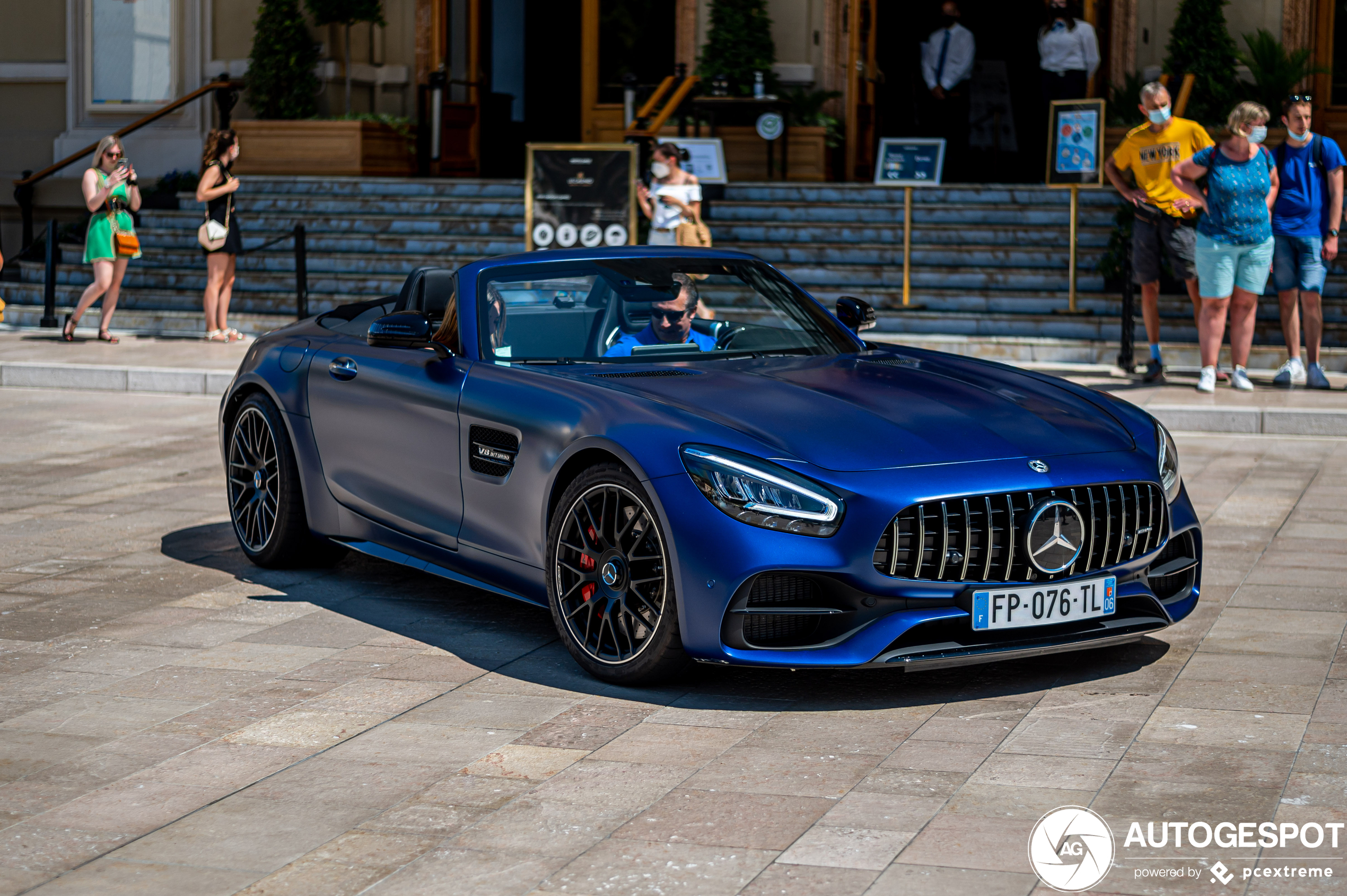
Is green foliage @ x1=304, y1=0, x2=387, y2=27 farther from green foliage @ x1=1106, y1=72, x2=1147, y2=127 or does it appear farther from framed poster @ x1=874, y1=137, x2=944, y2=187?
green foliage @ x1=1106, y1=72, x2=1147, y2=127

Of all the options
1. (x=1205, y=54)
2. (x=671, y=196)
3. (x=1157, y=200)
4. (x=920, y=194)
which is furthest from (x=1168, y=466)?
(x=1205, y=54)

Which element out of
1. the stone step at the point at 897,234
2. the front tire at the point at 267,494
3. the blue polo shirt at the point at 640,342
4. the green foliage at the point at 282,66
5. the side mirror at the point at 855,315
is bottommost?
the front tire at the point at 267,494

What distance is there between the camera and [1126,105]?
18344 millimetres

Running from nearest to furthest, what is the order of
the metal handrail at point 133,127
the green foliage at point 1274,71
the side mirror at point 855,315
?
the side mirror at point 855,315 < the green foliage at point 1274,71 < the metal handrail at point 133,127

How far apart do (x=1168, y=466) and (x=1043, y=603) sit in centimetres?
86

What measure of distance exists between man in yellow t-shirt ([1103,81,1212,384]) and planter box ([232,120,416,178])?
1032 cm

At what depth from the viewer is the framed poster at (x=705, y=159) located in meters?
18.8

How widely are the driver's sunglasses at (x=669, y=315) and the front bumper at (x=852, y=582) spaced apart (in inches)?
52.2

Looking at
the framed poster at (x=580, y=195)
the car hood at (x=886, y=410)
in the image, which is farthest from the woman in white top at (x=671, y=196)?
the car hood at (x=886, y=410)

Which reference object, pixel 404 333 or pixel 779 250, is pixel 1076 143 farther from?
pixel 404 333

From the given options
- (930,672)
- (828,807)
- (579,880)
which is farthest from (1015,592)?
(579,880)

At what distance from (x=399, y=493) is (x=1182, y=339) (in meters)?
9.58

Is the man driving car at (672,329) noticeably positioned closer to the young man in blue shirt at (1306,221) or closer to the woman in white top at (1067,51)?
the young man in blue shirt at (1306,221)

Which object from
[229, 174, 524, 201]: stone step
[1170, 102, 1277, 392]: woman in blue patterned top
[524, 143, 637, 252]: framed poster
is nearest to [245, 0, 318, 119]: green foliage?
[229, 174, 524, 201]: stone step
